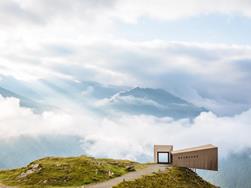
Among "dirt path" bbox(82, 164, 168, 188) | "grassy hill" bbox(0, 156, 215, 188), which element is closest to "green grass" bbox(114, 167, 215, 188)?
"grassy hill" bbox(0, 156, 215, 188)

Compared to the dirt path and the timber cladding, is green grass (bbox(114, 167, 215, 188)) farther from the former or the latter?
the timber cladding

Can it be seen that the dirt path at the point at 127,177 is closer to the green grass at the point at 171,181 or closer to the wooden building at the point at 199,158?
the green grass at the point at 171,181

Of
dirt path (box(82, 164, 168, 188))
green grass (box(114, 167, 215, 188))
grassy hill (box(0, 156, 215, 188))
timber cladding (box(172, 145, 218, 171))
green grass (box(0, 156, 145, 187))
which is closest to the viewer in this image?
dirt path (box(82, 164, 168, 188))

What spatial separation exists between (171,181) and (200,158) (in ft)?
72.7

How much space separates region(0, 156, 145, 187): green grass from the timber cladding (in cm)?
1577

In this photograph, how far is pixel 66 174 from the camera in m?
84.9

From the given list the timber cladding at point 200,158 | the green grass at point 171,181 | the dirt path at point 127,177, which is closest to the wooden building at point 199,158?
the timber cladding at point 200,158

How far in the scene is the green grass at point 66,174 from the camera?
79.9m

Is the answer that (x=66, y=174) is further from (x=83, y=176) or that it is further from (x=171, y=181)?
(x=171, y=181)

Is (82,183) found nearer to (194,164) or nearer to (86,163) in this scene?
(86,163)

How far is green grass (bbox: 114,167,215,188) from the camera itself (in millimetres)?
76812

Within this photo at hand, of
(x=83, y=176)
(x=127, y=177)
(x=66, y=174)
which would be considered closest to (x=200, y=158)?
(x=127, y=177)

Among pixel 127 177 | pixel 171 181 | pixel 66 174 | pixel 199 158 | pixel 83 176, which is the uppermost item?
pixel 199 158

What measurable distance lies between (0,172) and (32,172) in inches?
814
